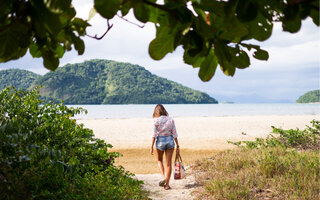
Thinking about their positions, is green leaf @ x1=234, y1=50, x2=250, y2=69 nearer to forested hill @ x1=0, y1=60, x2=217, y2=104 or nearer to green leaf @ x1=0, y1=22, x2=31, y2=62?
green leaf @ x1=0, y1=22, x2=31, y2=62

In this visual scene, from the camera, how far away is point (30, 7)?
3.59ft

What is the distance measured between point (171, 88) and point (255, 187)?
148 metres

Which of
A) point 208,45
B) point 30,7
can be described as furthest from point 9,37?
point 208,45

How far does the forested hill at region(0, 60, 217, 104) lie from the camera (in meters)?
138

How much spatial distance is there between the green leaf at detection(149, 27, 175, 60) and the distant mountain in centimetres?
14920

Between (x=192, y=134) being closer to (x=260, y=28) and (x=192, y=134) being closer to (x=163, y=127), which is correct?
(x=163, y=127)

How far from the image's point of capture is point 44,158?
2.87m

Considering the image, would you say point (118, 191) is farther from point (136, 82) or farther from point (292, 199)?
point (136, 82)

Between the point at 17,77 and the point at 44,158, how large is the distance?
6557 inches

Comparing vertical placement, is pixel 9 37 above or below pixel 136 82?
below

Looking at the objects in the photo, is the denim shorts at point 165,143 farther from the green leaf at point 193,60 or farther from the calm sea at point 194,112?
the calm sea at point 194,112

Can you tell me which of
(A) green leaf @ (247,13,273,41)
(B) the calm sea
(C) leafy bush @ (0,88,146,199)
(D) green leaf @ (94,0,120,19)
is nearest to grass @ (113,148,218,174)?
(C) leafy bush @ (0,88,146,199)

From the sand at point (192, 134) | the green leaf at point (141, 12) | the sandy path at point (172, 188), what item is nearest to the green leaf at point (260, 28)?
the green leaf at point (141, 12)

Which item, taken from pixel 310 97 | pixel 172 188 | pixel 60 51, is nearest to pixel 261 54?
pixel 60 51
